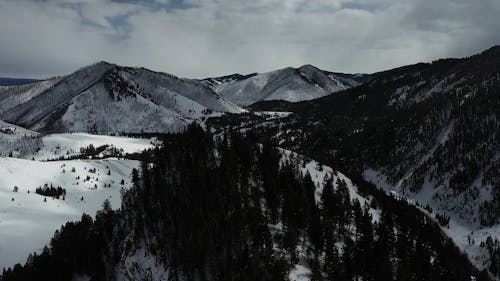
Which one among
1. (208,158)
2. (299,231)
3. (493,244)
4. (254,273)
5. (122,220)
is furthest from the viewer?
(493,244)

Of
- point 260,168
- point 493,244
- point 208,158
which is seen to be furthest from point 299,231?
point 493,244

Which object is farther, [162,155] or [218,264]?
[162,155]

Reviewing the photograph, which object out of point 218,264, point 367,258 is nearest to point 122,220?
point 218,264

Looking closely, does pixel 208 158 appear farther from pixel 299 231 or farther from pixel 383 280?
pixel 383 280

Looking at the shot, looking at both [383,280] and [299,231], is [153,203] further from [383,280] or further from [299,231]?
[383,280]

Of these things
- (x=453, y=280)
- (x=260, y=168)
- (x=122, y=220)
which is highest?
(x=260, y=168)

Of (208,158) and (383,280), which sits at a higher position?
(208,158)

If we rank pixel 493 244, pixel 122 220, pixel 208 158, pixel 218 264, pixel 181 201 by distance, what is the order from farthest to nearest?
pixel 493 244 → pixel 208 158 → pixel 122 220 → pixel 181 201 → pixel 218 264
